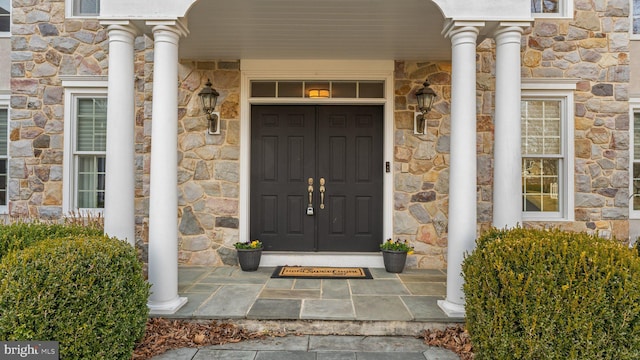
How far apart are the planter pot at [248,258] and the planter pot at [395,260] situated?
1.52 meters

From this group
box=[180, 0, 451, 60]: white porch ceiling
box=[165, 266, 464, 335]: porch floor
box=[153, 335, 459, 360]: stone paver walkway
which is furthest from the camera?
box=[180, 0, 451, 60]: white porch ceiling

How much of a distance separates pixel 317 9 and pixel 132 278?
8.73 ft

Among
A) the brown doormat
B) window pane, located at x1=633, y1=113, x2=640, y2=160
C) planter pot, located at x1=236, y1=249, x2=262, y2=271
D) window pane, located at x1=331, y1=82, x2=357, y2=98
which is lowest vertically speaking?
the brown doormat

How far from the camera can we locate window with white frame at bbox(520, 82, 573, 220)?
14.8 feet

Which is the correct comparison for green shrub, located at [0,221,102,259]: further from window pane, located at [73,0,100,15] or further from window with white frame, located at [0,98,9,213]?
window pane, located at [73,0,100,15]

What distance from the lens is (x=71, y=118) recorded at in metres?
4.64

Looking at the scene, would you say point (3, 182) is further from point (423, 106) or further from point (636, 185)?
point (636, 185)

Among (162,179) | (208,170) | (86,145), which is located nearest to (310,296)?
(162,179)

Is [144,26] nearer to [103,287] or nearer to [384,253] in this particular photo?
[103,287]

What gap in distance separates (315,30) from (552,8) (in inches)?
118

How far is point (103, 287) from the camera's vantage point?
7.72 ft

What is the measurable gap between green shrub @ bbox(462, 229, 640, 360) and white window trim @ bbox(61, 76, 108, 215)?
171 inches

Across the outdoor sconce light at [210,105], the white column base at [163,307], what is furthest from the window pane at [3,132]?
the white column base at [163,307]

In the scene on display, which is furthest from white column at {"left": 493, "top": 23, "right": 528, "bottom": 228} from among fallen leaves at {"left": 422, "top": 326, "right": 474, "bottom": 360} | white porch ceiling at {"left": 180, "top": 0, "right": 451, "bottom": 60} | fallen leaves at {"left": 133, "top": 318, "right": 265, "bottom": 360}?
fallen leaves at {"left": 133, "top": 318, "right": 265, "bottom": 360}
